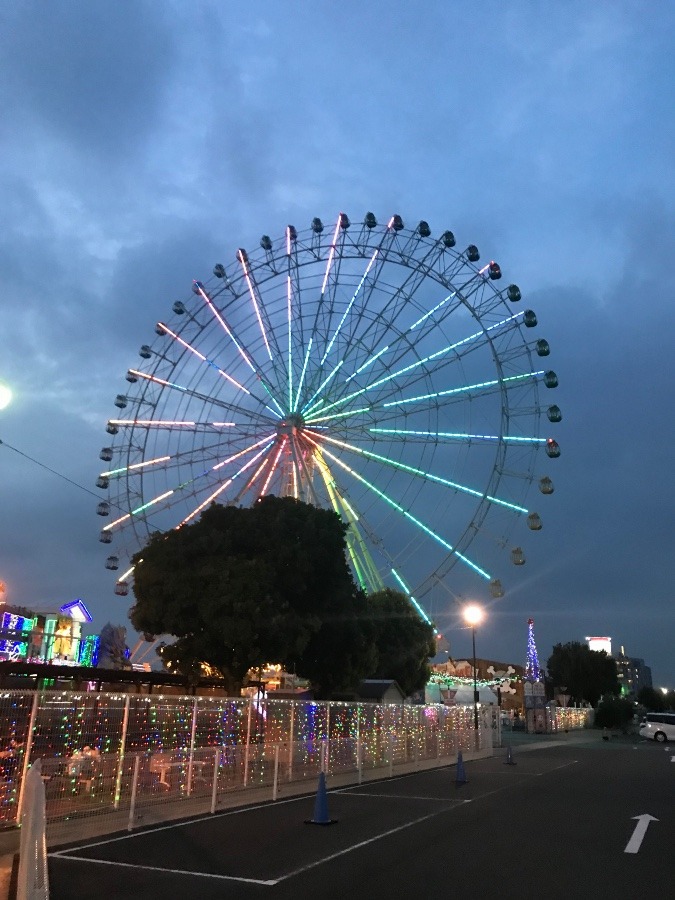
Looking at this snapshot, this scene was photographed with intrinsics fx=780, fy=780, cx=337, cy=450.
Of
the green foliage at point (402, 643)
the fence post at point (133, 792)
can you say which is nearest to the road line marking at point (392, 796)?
the fence post at point (133, 792)

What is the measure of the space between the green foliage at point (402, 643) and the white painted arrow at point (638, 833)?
27.9 metres

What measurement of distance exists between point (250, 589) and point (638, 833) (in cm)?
1439

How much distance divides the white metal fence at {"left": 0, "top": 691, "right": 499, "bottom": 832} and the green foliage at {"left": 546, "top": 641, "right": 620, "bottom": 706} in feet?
215

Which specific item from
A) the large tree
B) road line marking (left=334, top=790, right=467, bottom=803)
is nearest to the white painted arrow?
road line marking (left=334, top=790, right=467, bottom=803)

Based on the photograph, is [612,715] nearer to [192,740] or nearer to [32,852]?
[192,740]

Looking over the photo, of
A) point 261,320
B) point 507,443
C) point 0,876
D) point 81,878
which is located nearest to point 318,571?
point 507,443

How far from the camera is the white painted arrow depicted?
10.7 m

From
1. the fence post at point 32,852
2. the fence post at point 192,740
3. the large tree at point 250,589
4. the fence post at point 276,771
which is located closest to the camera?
the fence post at point 32,852

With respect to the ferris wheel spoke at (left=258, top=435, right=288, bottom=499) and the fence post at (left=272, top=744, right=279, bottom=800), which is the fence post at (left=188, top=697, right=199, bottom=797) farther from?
the ferris wheel spoke at (left=258, top=435, right=288, bottom=499)

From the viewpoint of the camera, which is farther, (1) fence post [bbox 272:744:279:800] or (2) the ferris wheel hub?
(2) the ferris wheel hub

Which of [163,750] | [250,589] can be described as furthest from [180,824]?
[250,589]

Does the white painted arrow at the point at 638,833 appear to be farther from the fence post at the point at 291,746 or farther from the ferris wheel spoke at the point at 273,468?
the ferris wheel spoke at the point at 273,468

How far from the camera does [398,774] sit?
21953 mm

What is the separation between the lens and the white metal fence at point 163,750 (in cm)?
1098
